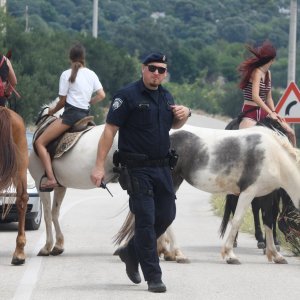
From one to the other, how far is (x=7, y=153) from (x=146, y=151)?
8.54 feet

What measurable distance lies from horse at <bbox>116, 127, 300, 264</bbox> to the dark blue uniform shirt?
2.93 meters

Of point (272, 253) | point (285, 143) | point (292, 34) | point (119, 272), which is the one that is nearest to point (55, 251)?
point (119, 272)

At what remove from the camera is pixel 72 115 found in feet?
50.6

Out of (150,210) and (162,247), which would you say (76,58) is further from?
(150,210)

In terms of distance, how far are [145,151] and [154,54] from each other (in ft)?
2.99

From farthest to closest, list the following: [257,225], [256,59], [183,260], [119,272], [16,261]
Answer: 1. [257,225]
2. [256,59]
3. [183,260]
4. [16,261]
5. [119,272]

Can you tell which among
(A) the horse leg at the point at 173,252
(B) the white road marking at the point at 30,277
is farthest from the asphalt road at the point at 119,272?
(A) the horse leg at the point at 173,252

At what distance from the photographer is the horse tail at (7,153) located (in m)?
14.1

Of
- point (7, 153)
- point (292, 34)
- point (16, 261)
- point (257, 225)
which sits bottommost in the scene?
point (292, 34)

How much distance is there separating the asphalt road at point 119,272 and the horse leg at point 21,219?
14 cm

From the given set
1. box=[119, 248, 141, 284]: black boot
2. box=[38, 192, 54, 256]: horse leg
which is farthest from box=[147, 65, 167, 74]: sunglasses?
box=[38, 192, 54, 256]: horse leg

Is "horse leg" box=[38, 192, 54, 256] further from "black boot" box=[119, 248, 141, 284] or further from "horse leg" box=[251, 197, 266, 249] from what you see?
"black boot" box=[119, 248, 141, 284]

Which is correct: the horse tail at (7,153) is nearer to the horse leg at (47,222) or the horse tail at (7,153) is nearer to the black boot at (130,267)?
the horse leg at (47,222)

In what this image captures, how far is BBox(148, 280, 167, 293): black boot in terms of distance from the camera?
11.8 m
